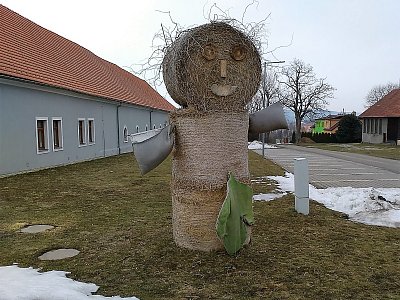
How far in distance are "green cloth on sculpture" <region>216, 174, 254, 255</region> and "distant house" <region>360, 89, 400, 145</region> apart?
127 ft

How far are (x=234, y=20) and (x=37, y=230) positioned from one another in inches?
162

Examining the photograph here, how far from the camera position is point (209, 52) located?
4.71 metres

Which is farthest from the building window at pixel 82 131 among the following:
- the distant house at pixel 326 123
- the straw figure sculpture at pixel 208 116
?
the distant house at pixel 326 123

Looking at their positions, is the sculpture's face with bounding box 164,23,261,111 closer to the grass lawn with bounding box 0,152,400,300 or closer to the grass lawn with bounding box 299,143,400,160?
the grass lawn with bounding box 0,152,400,300

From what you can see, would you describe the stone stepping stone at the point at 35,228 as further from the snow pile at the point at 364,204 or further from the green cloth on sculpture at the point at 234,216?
the snow pile at the point at 364,204

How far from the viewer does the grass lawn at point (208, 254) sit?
3.90m

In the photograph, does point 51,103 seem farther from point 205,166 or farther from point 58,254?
point 205,166

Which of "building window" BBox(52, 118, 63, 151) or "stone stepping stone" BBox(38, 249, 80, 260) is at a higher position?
"building window" BBox(52, 118, 63, 151)

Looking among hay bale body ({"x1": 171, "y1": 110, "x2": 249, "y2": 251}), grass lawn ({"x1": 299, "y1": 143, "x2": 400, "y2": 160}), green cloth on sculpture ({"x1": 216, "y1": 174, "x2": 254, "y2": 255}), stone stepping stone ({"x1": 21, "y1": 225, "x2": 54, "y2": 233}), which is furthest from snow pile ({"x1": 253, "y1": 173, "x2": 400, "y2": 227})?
grass lawn ({"x1": 299, "y1": 143, "x2": 400, "y2": 160})

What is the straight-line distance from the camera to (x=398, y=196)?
9086 millimetres

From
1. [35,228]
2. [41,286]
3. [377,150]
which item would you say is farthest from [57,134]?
[377,150]

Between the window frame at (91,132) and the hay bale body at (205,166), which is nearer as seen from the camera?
the hay bale body at (205,166)

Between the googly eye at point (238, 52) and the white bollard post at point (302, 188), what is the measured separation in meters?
3.10

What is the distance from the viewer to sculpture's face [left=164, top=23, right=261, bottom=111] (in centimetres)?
466
